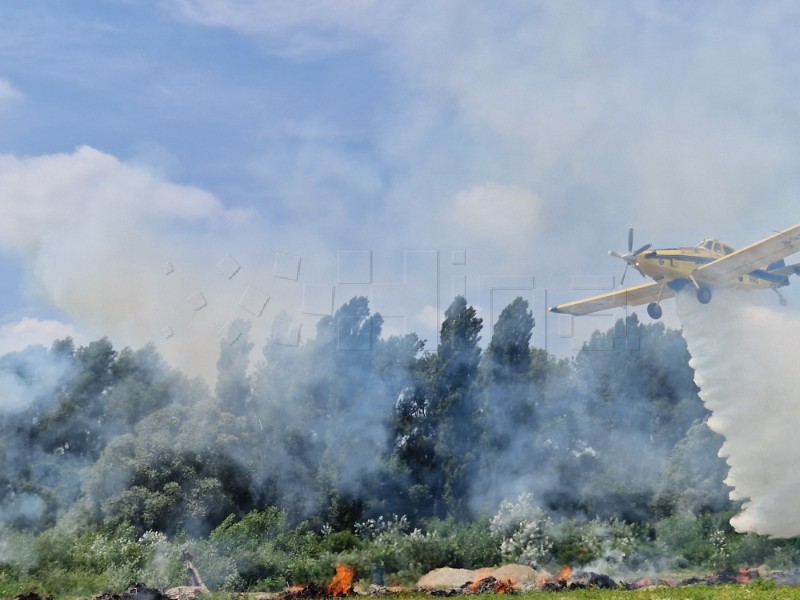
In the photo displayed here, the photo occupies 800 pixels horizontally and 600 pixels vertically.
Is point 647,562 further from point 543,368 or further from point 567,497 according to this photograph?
point 543,368

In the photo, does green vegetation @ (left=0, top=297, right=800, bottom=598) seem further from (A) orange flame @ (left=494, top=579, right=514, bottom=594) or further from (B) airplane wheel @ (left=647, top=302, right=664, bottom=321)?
(B) airplane wheel @ (left=647, top=302, right=664, bottom=321)

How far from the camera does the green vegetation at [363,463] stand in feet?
121

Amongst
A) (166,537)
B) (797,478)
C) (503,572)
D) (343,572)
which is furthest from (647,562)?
(166,537)

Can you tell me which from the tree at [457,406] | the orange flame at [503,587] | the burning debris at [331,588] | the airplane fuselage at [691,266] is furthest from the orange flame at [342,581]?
the airplane fuselage at [691,266]

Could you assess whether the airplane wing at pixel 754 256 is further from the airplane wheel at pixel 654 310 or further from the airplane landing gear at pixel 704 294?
the airplane wheel at pixel 654 310

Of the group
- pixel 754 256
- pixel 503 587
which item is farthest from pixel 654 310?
pixel 503 587

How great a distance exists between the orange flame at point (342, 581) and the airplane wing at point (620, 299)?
12.6 meters

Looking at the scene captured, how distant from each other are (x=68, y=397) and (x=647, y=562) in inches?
978

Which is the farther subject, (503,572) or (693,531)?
(693,531)

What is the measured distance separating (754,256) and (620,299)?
643 cm

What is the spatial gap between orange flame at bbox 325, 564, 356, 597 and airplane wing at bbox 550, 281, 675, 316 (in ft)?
41.3

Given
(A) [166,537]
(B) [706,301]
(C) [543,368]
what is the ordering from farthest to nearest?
1. (C) [543,368]
2. (A) [166,537]
3. (B) [706,301]

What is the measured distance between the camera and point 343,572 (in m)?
36.2

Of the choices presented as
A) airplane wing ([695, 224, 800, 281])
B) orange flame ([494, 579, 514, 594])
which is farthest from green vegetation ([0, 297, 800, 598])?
airplane wing ([695, 224, 800, 281])
